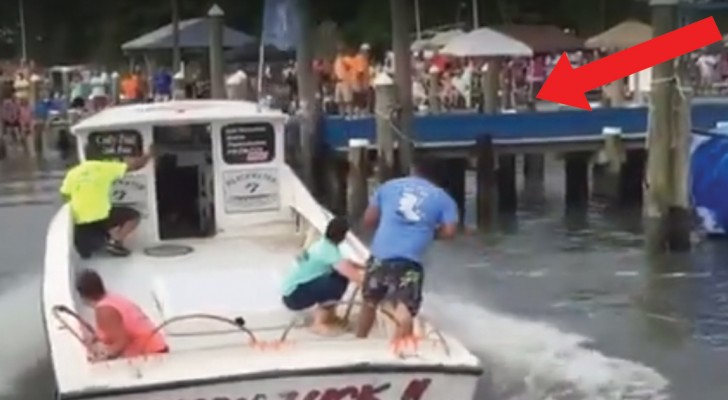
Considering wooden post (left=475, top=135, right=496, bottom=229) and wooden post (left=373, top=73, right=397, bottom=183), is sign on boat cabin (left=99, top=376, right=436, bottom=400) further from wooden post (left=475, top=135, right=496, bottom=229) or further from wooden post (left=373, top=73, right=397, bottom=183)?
wooden post (left=475, top=135, right=496, bottom=229)

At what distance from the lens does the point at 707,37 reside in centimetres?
2112

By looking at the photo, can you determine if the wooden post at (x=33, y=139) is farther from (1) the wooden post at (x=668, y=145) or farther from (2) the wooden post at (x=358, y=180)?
(1) the wooden post at (x=668, y=145)

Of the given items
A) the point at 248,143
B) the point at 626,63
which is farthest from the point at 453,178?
the point at 248,143

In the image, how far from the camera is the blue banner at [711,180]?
22391 millimetres

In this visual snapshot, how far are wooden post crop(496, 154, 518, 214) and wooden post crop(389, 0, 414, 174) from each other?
1.98 metres

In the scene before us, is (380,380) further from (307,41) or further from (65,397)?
(307,41)

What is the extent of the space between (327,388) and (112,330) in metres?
1.50

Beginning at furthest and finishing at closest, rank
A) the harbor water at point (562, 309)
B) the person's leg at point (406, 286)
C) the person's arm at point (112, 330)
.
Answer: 1. the harbor water at point (562, 309)
2. the person's leg at point (406, 286)
3. the person's arm at point (112, 330)

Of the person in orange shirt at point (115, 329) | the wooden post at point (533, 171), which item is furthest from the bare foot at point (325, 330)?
the wooden post at point (533, 171)

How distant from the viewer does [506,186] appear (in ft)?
90.3

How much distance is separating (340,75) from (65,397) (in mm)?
23395

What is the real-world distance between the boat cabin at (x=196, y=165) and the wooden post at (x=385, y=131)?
8.24 meters

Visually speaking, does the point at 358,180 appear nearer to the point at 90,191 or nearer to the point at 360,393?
the point at 90,191

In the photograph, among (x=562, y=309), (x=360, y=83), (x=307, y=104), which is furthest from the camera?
(x=360, y=83)
